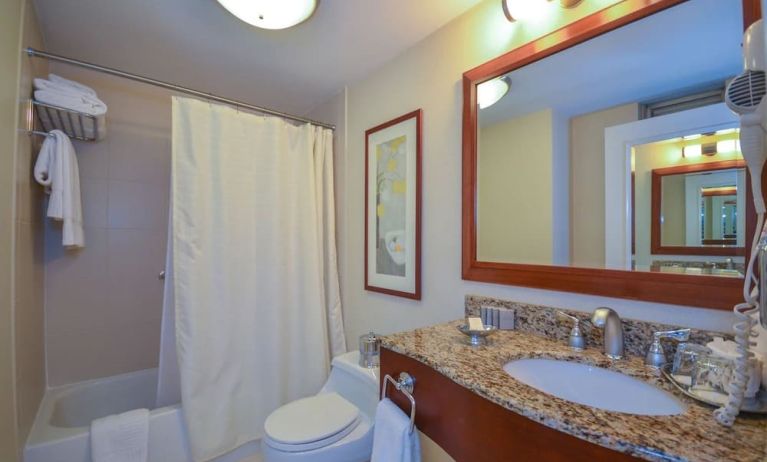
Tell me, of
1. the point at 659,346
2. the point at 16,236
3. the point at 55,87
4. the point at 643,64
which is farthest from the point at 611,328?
the point at 55,87

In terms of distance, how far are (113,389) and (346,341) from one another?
1.47 m

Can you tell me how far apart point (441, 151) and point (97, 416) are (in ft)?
8.14

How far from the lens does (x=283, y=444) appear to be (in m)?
1.20

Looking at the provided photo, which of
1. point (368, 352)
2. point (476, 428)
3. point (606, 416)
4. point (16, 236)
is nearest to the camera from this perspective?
point (606, 416)

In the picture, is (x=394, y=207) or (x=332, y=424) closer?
(x=332, y=424)

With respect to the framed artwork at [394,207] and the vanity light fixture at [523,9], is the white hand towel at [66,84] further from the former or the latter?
the vanity light fixture at [523,9]

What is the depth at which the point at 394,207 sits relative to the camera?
173 centimetres

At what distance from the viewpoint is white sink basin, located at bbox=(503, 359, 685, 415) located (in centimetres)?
72

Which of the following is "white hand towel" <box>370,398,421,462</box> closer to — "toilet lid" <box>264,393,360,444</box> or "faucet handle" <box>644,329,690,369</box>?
"toilet lid" <box>264,393,360,444</box>

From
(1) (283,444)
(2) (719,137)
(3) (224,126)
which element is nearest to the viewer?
(2) (719,137)

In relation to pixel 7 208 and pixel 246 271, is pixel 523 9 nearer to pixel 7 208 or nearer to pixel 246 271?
pixel 246 271

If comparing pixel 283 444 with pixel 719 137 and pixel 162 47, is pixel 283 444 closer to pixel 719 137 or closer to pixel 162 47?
pixel 719 137

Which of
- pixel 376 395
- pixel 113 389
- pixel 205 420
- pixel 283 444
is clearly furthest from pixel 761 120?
pixel 113 389

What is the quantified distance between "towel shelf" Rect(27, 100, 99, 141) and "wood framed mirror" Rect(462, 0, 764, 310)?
1.91 metres
